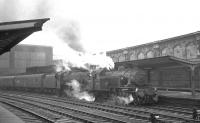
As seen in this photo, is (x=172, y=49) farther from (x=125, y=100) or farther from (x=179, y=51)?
(x=125, y=100)

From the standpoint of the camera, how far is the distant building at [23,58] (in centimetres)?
5853

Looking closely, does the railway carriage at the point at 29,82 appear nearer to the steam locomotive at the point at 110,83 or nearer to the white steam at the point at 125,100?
the steam locomotive at the point at 110,83

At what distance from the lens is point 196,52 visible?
25.9 metres

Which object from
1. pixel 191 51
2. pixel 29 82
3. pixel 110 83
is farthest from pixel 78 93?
pixel 29 82

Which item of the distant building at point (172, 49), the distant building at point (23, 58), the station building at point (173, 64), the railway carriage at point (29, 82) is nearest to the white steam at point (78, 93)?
the station building at point (173, 64)

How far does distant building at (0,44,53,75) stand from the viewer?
5853 centimetres

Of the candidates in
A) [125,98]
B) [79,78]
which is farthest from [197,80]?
[79,78]

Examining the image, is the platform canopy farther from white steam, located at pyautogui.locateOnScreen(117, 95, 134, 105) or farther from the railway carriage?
the railway carriage

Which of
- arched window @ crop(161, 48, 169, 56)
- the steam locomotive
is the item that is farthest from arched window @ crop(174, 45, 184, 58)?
the steam locomotive

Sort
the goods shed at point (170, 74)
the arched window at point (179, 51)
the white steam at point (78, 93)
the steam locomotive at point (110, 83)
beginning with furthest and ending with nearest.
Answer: the arched window at point (179, 51)
the white steam at point (78, 93)
the goods shed at point (170, 74)
the steam locomotive at point (110, 83)

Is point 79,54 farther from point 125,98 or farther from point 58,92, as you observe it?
point 125,98

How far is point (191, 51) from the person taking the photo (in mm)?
26438

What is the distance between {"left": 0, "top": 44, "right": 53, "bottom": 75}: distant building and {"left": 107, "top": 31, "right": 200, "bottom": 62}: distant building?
3034cm

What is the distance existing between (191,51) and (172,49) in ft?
9.05
